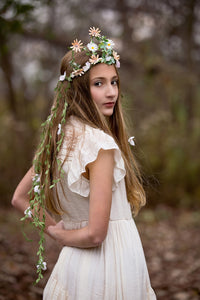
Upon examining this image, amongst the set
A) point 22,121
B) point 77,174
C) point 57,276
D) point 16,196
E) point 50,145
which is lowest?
point 57,276

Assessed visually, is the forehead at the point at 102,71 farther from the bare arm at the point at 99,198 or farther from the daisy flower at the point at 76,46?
the bare arm at the point at 99,198

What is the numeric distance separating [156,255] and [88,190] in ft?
11.4

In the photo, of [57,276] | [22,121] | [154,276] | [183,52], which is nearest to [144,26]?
[183,52]

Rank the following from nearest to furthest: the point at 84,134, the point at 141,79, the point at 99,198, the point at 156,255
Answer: the point at 99,198 < the point at 84,134 < the point at 156,255 < the point at 141,79

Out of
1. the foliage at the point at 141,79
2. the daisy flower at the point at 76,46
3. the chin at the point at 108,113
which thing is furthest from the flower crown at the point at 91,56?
the foliage at the point at 141,79

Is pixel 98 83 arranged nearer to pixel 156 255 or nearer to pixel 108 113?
pixel 108 113

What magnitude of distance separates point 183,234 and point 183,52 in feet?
13.3

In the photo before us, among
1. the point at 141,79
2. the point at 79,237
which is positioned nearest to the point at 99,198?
the point at 79,237

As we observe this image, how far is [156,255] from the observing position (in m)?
4.79

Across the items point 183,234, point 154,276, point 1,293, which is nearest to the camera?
point 1,293

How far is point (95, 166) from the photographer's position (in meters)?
1.59

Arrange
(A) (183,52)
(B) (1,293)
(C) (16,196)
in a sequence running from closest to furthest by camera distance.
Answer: (C) (16,196) < (B) (1,293) < (A) (183,52)

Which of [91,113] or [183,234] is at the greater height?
[91,113]

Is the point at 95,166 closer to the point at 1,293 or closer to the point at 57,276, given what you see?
the point at 57,276
